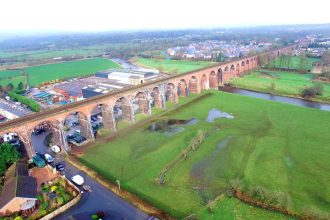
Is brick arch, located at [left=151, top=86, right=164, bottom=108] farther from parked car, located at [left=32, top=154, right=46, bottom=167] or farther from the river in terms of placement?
parked car, located at [left=32, top=154, right=46, bottom=167]

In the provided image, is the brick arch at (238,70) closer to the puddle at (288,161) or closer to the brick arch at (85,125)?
the puddle at (288,161)

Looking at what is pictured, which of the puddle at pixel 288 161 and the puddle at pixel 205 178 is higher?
the puddle at pixel 288 161

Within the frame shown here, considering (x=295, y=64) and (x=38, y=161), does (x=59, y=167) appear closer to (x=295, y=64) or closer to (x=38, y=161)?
(x=38, y=161)

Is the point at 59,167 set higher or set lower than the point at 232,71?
lower

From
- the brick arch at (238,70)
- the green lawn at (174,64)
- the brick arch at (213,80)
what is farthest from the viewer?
the green lawn at (174,64)

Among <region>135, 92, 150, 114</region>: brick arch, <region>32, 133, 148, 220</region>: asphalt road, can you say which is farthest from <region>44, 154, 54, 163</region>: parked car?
<region>135, 92, 150, 114</region>: brick arch

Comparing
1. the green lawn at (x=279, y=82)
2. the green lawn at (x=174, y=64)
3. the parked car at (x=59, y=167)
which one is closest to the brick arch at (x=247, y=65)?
the green lawn at (x=279, y=82)

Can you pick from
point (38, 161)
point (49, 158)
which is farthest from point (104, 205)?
point (49, 158)
